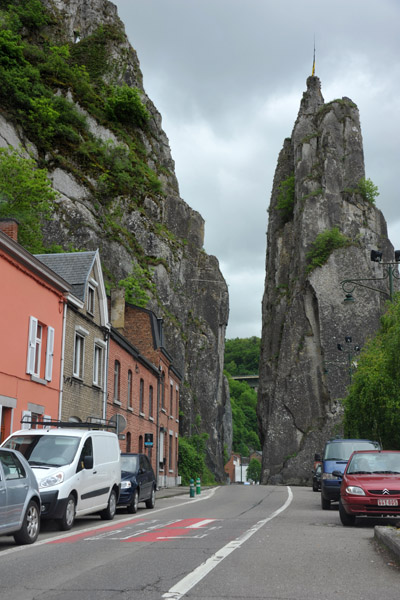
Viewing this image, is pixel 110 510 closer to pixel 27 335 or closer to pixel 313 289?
pixel 27 335

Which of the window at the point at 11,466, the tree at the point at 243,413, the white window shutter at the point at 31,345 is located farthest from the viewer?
the tree at the point at 243,413

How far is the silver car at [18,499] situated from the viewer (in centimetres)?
973

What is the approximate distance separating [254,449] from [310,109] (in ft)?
249

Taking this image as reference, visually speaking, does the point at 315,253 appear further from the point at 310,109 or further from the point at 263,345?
the point at 310,109

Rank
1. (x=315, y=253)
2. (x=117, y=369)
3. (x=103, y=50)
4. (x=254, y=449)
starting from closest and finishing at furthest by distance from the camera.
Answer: (x=117, y=369) < (x=103, y=50) < (x=315, y=253) < (x=254, y=449)

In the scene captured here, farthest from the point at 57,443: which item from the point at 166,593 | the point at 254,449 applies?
the point at 254,449

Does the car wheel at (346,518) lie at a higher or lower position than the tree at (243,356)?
lower

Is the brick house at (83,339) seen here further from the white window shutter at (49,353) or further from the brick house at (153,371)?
the brick house at (153,371)

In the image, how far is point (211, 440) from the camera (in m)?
52.8

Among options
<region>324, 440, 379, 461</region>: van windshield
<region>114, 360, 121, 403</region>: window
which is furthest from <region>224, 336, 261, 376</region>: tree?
<region>324, 440, 379, 461</region>: van windshield

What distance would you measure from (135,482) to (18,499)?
7.83 meters

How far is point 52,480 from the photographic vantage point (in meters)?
12.6

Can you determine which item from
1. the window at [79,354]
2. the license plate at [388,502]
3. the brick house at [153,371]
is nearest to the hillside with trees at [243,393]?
the brick house at [153,371]

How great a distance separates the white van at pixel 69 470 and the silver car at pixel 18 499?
1.48 metres
